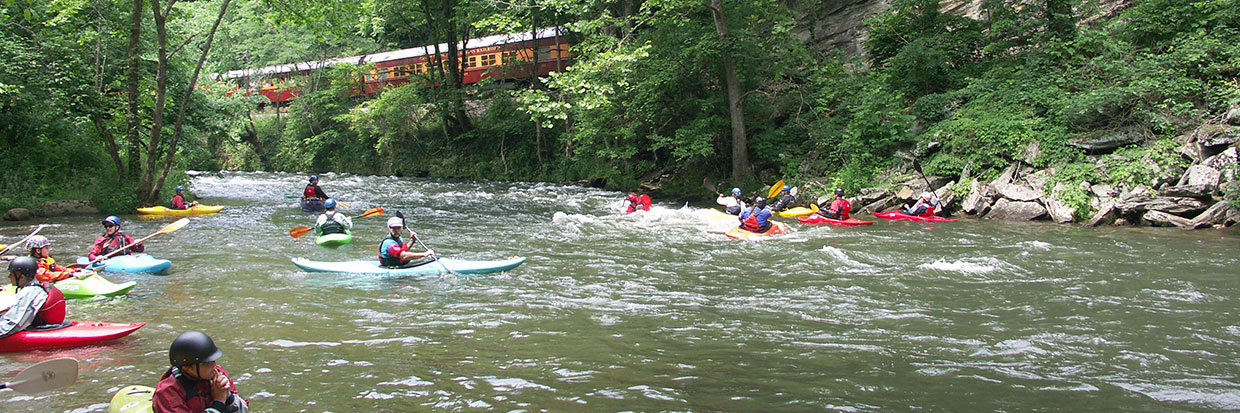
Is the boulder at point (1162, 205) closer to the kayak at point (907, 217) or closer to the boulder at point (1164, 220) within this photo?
the boulder at point (1164, 220)

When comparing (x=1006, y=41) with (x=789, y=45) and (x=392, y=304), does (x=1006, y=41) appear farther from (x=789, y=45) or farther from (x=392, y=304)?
(x=392, y=304)

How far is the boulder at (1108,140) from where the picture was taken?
39.4 feet

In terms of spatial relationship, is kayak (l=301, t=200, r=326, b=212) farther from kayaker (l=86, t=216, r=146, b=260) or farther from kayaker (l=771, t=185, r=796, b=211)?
kayaker (l=771, t=185, r=796, b=211)

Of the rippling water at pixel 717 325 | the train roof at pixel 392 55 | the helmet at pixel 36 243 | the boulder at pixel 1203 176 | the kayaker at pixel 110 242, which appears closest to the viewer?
the rippling water at pixel 717 325

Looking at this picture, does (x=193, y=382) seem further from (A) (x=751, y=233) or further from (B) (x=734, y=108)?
(B) (x=734, y=108)

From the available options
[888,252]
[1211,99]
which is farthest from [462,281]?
[1211,99]

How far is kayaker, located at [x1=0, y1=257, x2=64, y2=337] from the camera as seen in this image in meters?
Result: 5.25

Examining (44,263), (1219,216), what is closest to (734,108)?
(1219,216)

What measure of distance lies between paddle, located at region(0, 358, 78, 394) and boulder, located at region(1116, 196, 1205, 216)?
43.6 ft

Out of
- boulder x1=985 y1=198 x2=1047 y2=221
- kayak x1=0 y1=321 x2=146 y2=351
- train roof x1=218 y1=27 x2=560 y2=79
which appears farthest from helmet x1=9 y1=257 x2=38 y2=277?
train roof x1=218 y1=27 x2=560 y2=79

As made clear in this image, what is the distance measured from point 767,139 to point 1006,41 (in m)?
5.78

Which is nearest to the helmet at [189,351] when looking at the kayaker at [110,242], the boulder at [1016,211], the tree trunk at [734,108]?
the kayaker at [110,242]

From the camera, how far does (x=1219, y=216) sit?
1024 centimetres

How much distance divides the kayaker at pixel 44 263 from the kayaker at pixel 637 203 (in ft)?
31.7
